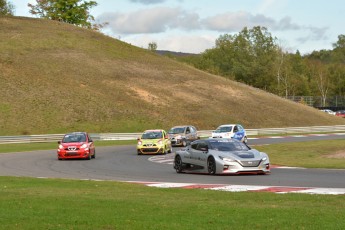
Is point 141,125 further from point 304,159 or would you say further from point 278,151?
point 304,159

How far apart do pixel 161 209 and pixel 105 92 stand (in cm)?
6956

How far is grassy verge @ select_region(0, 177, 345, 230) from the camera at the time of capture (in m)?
Result: 11.0

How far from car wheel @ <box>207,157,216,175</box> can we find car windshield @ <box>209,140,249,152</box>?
580mm

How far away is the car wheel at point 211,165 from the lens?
79.7 ft

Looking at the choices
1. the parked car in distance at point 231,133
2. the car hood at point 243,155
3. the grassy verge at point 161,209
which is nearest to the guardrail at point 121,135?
the parked car in distance at point 231,133

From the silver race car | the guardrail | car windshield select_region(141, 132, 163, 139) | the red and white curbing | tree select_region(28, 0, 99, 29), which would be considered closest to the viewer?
the red and white curbing

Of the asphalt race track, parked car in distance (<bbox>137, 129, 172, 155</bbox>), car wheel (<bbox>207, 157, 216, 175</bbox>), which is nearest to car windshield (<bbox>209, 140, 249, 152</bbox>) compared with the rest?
A: car wheel (<bbox>207, 157, 216, 175</bbox>)

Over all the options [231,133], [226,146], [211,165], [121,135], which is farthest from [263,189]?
[121,135]

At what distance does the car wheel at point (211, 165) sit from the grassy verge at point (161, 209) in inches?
256

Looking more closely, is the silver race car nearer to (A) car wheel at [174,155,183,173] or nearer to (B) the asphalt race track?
(A) car wheel at [174,155,183,173]

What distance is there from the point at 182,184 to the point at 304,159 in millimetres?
14834

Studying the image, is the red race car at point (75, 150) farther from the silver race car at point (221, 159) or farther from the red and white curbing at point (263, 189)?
the red and white curbing at point (263, 189)

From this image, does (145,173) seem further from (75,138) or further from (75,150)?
(75,138)

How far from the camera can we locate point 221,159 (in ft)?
79.3
